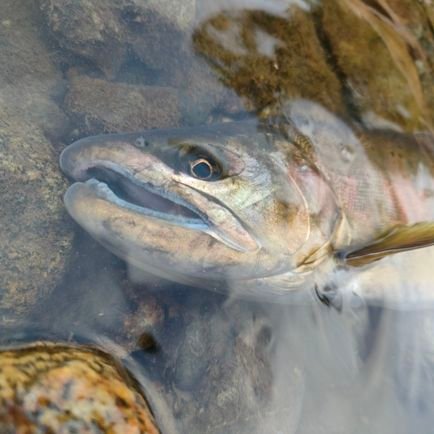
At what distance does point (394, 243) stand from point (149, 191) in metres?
1.34

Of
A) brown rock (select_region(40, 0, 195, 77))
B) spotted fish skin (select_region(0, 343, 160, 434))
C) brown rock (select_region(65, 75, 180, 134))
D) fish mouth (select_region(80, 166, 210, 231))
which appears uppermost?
brown rock (select_region(40, 0, 195, 77))

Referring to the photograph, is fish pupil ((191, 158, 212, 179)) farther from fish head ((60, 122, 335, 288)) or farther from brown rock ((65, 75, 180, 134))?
brown rock ((65, 75, 180, 134))

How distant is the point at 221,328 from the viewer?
306cm

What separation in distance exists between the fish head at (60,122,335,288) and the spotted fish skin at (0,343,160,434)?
1.99 feet

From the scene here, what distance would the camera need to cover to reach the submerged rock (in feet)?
9.64

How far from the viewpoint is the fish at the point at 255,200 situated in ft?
8.25

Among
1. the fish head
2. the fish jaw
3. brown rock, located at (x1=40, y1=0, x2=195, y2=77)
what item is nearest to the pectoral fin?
the fish head

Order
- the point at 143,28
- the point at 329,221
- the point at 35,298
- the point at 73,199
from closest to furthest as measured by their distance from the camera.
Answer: the point at 73,199
the point at 329,221
the point at 35,298
the point at 143,28

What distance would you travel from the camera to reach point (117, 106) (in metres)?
3.44

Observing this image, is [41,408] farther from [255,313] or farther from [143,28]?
[143,28]

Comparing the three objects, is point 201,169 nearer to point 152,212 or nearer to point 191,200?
point 191,200

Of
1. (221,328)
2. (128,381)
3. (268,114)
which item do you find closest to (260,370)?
(221,328)

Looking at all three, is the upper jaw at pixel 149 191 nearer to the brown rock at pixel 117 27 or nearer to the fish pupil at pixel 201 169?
the fish pupil at pixel 201 169

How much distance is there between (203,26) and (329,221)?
1.72m
